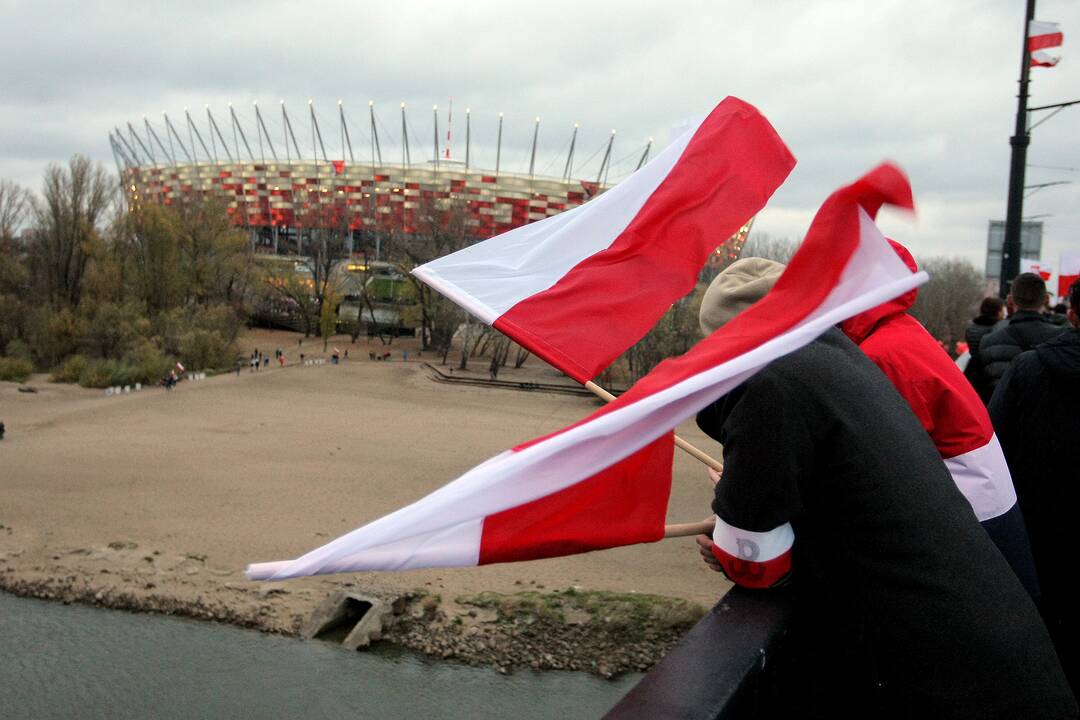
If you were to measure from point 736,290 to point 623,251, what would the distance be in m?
1.39

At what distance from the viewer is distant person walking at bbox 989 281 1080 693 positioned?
11.7 ft

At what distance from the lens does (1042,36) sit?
30.9 ft

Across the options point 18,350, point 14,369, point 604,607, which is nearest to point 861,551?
point 604,607

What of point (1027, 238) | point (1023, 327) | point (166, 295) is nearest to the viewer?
point (1023, 327)

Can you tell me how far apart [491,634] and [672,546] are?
4.95m

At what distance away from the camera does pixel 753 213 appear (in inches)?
146

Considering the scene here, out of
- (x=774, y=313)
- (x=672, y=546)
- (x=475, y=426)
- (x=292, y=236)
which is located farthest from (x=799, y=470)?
(x=292, y=236)

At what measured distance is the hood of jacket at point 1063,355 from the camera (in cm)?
357

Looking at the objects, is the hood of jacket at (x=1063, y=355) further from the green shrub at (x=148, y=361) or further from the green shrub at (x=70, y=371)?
the green shrub at (x=70, y=371)

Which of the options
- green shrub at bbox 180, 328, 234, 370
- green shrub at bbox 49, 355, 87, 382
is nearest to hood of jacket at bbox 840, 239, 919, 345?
green shrub at bbox 49, 355, 87, 382

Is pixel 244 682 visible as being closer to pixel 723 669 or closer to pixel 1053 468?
pixel 1053 468

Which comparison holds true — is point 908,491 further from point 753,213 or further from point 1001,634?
point 753,213

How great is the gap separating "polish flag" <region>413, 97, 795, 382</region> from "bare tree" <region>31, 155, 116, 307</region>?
5334 cm

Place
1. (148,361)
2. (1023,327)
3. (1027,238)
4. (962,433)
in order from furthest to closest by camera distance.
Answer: (148,361) → (1027,238) → (1023,327) → (962,433)
